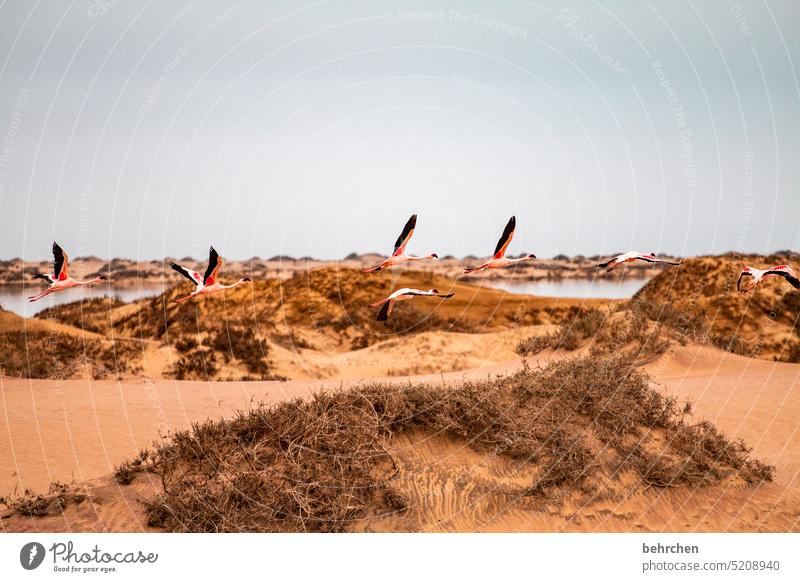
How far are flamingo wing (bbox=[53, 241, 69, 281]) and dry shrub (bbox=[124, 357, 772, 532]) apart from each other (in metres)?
3.50

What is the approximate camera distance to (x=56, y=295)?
1877 cm

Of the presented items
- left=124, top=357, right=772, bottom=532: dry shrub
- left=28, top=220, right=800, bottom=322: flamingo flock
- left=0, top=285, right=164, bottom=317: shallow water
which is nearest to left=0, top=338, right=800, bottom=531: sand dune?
left=124, top=357, right=772, bottom=532: dry shrub

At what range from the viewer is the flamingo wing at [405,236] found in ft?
32.4

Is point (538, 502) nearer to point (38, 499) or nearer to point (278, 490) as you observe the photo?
point (278, 490)

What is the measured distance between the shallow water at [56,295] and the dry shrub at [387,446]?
10.1 meters

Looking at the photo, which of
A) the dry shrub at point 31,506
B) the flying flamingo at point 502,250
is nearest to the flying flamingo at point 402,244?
the flying flamingo at point 502,250

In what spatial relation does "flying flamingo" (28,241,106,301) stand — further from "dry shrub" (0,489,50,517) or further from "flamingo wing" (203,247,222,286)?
"dry shrub" (0,489,50,517)

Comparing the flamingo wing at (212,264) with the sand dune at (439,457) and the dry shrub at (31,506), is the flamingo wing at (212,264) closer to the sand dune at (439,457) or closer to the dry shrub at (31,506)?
the sand dune at (439,457)

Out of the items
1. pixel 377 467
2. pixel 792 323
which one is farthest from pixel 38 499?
pixel 792 323

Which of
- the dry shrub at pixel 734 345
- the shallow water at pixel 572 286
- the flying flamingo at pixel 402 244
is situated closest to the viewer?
the flying flamingo at pixel 402 244

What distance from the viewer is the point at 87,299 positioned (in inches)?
1182

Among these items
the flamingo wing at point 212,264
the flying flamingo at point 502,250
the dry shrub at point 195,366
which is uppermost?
the flying flamingo at point 502,250

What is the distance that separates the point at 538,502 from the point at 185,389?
1042 cm

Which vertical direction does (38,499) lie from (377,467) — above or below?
below
